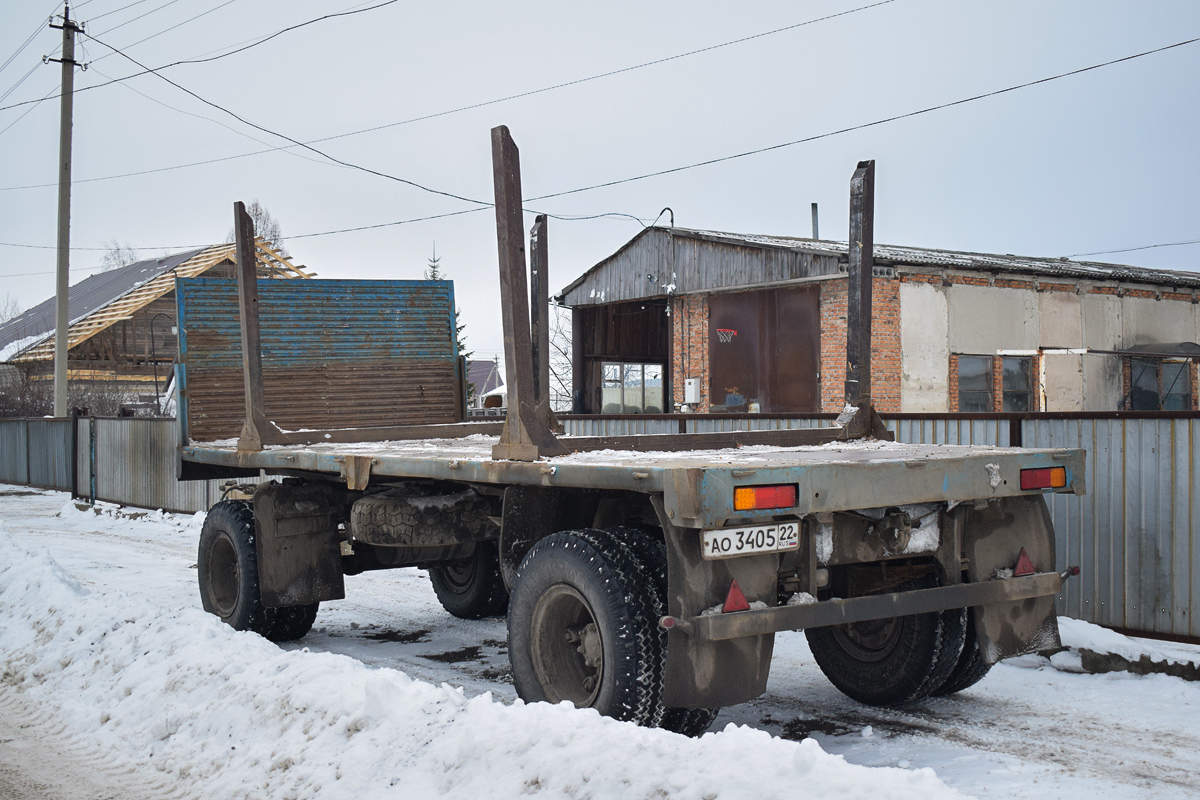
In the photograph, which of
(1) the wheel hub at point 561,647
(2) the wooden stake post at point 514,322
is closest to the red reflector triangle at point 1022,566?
(1) the wheel hub at point 561,647

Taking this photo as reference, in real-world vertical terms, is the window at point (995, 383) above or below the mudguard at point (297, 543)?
above

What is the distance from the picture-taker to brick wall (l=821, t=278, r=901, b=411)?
20500mm

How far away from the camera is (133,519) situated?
1571 cm

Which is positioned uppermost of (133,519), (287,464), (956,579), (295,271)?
(295,271)

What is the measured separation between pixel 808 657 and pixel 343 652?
316 cm

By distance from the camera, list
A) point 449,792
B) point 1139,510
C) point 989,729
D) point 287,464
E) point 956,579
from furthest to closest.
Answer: point 1139,510 → point 287,464 → point 989,729 → point 956,579 → point 449,792

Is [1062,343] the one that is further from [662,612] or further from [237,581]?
[662,612]

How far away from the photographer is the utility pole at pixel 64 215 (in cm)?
2162

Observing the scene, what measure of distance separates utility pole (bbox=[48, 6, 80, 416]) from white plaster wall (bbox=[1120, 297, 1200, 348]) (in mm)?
24486

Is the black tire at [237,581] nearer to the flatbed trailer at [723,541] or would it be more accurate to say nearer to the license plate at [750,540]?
the flatbed trailer at [723,541]

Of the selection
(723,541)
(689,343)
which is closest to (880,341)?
(689,343)

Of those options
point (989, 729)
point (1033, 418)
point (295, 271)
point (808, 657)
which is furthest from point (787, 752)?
point (295, 271)

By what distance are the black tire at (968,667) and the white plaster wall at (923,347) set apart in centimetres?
1583

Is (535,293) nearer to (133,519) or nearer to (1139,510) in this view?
(1139,510)
